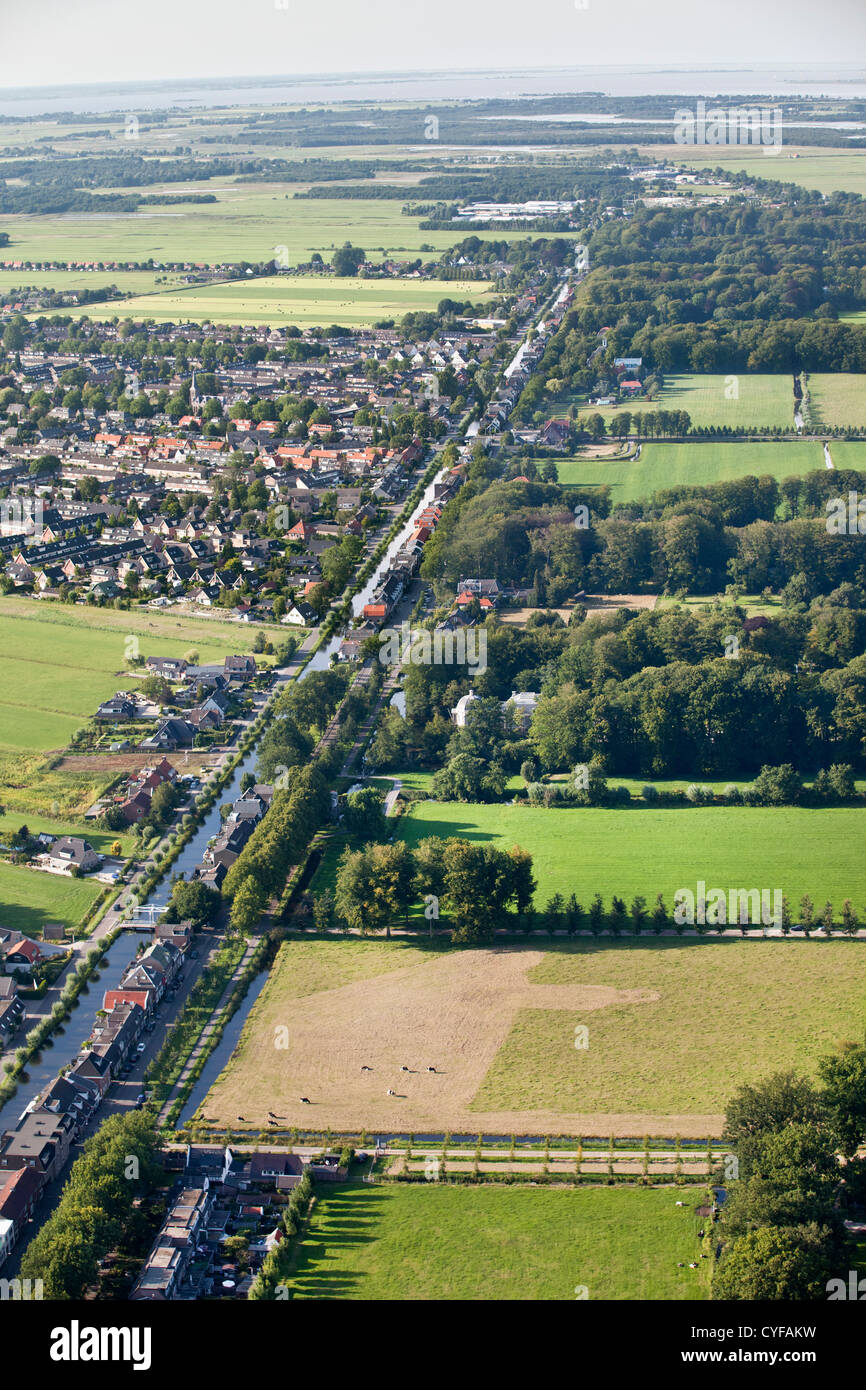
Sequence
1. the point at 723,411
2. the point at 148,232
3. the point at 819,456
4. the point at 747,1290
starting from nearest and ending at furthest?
the point at 747,1290 → the point at 819,456 → the point at 723,411 → the point at 148,232

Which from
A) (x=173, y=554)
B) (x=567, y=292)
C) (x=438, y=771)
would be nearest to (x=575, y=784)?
(x=438, y=771)

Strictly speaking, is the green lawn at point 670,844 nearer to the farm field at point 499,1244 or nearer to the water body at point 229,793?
the water body at point 229,793

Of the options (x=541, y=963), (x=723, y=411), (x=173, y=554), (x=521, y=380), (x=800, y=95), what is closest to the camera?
(x=541, y=963)

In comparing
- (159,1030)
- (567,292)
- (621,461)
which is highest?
(567,292)

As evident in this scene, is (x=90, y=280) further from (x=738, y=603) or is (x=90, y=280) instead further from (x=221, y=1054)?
(x=221, y=1054)

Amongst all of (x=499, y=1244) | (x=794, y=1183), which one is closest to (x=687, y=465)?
(x=794, y=1183)

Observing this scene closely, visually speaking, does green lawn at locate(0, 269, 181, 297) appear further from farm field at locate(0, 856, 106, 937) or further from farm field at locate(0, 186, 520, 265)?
farm field at locate(0, 856, 106, 937)

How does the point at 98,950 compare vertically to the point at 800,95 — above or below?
below

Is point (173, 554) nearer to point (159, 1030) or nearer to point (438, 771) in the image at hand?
point (438, 771)

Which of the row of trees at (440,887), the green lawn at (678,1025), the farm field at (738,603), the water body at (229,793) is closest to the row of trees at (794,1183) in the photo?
the green lawn at (678,1025)
